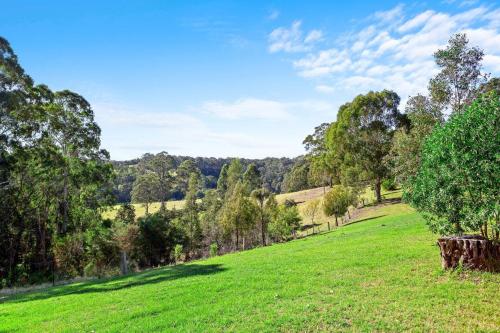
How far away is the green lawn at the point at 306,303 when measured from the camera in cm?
992

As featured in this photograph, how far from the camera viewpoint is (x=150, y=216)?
44344mm

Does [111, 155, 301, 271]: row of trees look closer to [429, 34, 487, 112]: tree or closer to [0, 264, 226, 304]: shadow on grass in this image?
[0, 264, 226, 304]: shadow on grass

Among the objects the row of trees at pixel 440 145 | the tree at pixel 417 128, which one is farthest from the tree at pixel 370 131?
the tree at pixel 417 128

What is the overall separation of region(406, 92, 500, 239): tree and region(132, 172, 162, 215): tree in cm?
7672

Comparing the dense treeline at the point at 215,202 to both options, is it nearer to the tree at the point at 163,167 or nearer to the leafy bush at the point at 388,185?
the leafy bush at the point at 388,185

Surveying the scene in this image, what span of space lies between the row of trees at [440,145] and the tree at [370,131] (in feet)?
0.45

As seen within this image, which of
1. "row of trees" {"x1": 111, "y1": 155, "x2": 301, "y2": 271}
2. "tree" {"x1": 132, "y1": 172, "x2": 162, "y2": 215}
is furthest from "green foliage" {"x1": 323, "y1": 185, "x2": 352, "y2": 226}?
"tree" {"x1": 132, "y1": 172, "x2": 162, "y2": 215}

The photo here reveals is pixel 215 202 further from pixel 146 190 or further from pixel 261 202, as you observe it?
pixel 146 190

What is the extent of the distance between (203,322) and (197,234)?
42.3 m

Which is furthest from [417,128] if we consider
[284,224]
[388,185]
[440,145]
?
[388,185]

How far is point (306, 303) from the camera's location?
11805mm

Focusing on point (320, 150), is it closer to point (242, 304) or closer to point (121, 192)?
point (121, 192)

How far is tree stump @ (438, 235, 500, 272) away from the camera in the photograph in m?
13.2

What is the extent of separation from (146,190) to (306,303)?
79.7 m
